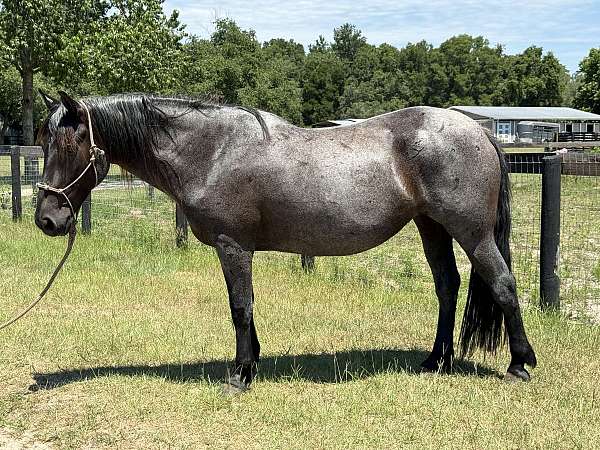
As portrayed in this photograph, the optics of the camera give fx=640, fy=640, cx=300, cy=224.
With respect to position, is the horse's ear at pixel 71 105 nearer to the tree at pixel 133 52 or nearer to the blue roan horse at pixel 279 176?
the blue roan horse at pixel 279 176

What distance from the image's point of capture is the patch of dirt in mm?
3539

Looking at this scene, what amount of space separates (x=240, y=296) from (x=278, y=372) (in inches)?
29.0

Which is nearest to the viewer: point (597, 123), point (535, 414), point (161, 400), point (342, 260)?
point (535, 414)

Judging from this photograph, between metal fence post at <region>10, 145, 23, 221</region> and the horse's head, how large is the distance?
30.8ft

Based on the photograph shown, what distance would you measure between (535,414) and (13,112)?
51.3 meters

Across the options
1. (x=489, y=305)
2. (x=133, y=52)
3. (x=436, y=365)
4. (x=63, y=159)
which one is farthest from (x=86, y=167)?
(x=133, y=52)

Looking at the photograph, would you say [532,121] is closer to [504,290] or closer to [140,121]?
[504,290]

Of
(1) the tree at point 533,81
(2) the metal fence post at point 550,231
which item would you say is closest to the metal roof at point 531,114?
(1) the tree at point 533,81

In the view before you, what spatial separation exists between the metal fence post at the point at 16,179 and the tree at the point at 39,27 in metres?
12.0

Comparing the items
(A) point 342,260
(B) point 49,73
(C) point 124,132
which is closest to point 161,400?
(C) point 124,132

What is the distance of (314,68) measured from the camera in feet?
246

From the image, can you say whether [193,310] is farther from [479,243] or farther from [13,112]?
[13,112]

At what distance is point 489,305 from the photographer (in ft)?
15.0

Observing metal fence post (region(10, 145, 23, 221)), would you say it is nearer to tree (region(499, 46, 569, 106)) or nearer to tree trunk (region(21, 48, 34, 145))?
tree trunk (region(21, 48, 34, 145))
